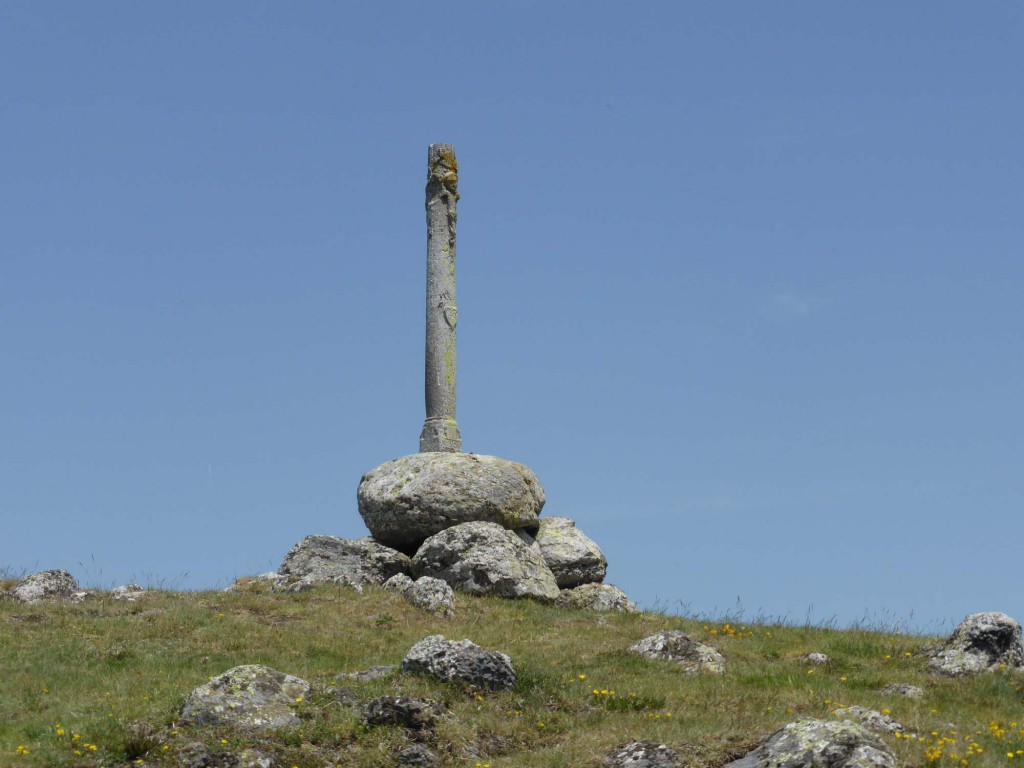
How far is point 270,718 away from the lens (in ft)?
49.9

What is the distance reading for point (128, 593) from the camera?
1020 inches

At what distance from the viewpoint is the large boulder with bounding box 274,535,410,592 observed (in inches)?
1067

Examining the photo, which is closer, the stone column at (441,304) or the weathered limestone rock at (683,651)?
the weathered limestone rock at (683,651)

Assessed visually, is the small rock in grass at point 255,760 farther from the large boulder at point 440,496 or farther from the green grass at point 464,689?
the large boulder at point 440,496

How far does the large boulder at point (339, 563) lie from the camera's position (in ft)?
88.9

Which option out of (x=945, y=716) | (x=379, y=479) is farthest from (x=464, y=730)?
(x=379, y=479)

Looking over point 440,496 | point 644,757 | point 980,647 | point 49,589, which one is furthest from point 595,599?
point 644,757

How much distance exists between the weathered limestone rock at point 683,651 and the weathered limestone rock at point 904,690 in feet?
8.02

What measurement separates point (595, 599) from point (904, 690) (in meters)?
9.32

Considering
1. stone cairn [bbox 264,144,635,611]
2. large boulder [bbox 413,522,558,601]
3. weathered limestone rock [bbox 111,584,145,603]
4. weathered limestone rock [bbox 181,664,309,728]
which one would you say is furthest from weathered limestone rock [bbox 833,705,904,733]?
weathered limestone rock [bbox 111,584,145,603]

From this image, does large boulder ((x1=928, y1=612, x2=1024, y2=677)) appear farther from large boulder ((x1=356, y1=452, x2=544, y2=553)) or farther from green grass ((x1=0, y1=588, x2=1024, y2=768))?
large boulder ((x1=356, y1=452, x2=544, y2=553))

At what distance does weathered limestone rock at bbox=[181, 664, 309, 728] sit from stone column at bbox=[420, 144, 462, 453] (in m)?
14.8

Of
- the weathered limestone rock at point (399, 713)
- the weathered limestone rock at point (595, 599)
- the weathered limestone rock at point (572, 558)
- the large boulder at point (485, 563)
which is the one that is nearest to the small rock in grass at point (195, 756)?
the weathered limestone rock at point (399, 713)

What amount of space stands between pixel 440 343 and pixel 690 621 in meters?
9.98
